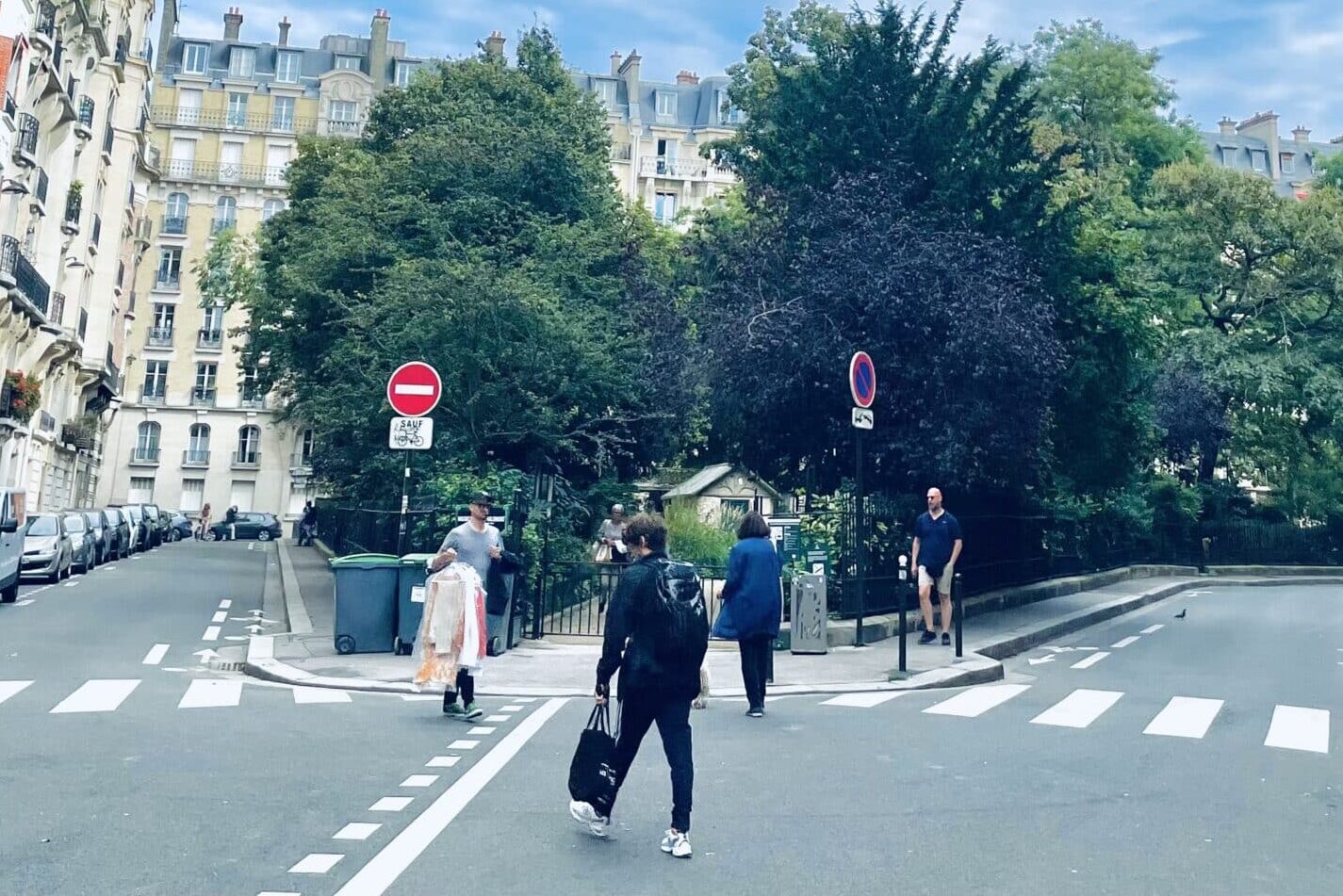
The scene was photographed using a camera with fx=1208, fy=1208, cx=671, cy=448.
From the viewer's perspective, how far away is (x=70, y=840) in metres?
5.84

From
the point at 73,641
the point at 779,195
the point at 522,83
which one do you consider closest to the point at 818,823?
the point at 73,641

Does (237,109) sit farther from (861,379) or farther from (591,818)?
(591,818)

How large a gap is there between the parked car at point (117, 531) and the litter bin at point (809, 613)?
24.6 m

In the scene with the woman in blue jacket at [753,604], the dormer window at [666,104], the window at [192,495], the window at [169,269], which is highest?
the dormer window at [666,104]

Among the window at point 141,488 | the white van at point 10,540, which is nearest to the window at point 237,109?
the window at point 141,488

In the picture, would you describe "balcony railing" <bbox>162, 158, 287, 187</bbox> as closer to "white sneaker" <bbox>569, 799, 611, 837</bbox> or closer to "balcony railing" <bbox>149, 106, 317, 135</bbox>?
"balcony railing" <bbox>149, 106, 317, 135</bbox>

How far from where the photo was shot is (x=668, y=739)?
236 inches

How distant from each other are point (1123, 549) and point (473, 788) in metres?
31.0

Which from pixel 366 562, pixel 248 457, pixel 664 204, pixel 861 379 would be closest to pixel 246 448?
pixel 248 457

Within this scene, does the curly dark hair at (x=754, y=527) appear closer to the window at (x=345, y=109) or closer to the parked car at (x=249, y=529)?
the parked car at (x=249, y=529)

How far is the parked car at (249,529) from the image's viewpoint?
63.7 meters

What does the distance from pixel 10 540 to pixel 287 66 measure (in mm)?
64949

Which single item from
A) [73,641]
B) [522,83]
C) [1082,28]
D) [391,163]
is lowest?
[73,641]

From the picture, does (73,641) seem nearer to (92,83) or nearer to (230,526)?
(92,83)
